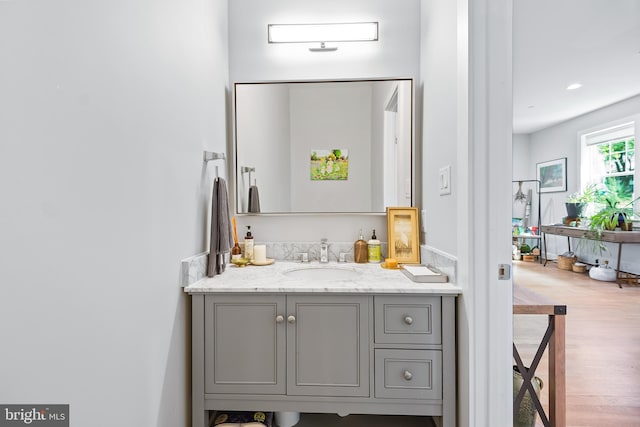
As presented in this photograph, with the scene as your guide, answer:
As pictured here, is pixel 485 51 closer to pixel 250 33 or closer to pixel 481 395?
pixel 481 395

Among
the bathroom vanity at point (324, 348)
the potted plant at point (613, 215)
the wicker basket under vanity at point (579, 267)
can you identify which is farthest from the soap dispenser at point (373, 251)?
the wicker basket under vanity at point (579, 267)

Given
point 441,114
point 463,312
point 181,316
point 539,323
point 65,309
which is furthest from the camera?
point 539,323

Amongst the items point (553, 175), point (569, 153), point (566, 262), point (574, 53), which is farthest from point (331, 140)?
point (553, 175)

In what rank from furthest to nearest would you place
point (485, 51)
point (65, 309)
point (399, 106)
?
point (399, 106) < point (485, 51) < point (65, 309)

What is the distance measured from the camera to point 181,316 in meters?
1.43

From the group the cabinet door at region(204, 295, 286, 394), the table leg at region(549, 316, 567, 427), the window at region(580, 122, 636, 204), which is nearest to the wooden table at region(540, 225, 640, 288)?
the window at region(580, 122, 636, 204)

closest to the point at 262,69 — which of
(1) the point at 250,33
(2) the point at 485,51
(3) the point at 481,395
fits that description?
(1) the point at 250,33

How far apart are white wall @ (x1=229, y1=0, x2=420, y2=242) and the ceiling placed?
3.67 feet

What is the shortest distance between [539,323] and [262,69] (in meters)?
3.33

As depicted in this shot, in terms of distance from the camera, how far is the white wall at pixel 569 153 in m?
4.55

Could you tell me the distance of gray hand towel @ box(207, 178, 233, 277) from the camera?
5.29 ft

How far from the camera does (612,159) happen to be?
4934mm

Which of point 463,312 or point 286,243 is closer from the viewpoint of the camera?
point 463,312

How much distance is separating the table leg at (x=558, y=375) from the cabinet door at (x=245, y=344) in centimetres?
121
